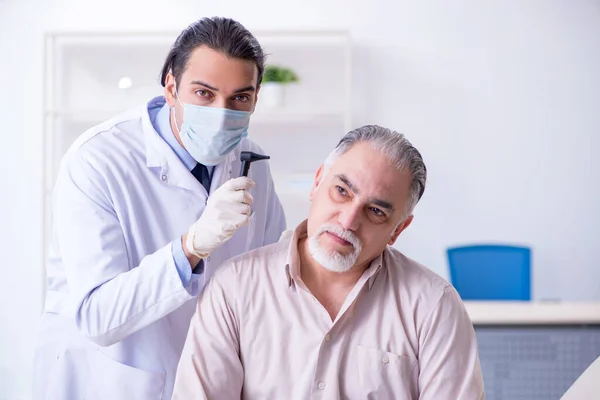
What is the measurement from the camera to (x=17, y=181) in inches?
173

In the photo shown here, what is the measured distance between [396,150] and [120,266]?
2.07 feet

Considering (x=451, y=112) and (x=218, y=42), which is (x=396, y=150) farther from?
(x=451, y=112)

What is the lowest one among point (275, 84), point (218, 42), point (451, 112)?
point (451, 112)

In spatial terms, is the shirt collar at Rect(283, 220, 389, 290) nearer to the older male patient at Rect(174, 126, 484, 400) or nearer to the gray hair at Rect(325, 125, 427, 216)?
the older male patient at Rect(174, 126, 484, 400)

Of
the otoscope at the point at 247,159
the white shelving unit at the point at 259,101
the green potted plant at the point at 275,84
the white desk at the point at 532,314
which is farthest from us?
the white shelving unit at the point at 259,101

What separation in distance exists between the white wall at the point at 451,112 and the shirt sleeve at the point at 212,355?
2.94 meters

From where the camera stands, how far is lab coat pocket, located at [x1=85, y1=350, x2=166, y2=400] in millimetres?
1587

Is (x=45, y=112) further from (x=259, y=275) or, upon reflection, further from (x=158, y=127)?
(x=259, y=275)

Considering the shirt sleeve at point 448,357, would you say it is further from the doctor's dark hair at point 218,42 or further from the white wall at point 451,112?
the white wall at point 451,112

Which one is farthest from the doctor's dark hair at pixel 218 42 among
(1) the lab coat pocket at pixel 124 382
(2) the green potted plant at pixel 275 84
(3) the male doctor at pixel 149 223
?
(2) the green potted plant at pixel 275 84

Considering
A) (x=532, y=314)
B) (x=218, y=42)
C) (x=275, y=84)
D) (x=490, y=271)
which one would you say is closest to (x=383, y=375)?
(x=218, y=42)

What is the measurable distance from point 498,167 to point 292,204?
1.26 m

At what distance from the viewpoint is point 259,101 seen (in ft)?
13.3

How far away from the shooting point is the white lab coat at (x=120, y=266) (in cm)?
146
